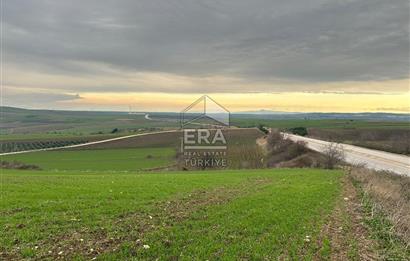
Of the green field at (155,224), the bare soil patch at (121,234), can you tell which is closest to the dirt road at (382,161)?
the green field at (155,224)

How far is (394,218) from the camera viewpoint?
13156mm

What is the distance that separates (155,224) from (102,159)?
61.0 m

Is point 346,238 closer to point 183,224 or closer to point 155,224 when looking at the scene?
point 183,224

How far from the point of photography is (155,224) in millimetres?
11633

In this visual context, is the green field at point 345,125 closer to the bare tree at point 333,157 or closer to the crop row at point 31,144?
the crop row at point 31,144

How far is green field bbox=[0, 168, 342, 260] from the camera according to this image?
9.03 metres

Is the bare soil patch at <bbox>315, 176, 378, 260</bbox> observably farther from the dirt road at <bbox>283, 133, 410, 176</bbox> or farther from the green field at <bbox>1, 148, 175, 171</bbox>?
the green field at <bbox>1, 148, 175, 171</bbox>

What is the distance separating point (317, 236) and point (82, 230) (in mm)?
7395

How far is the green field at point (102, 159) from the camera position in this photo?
5950 cm

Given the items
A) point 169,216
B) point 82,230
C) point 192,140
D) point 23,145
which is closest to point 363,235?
point 169,216

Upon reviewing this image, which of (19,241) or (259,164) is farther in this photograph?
(259,164)

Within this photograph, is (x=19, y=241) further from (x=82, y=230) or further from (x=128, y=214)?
(x=128, y=214)

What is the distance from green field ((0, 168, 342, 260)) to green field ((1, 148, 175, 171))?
134ft

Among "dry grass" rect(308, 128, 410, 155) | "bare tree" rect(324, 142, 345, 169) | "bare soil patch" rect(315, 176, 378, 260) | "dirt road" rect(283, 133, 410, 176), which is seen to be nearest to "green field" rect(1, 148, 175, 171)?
"bare tree" rect(324, 142, 345, 169)
